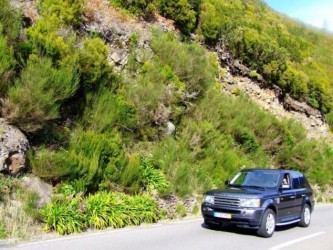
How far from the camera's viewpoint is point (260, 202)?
1088 cm

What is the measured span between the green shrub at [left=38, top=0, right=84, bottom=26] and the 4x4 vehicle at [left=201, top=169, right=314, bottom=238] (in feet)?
31.5

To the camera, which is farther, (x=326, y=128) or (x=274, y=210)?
(x=326, y=128)

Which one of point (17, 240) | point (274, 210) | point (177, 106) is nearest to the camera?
point (17, 240)

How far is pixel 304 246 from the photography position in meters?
9.98

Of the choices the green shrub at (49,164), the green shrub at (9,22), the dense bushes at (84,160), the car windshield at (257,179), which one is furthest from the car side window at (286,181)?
the green shrub at (9,22)

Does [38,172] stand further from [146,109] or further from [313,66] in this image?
[313,66]

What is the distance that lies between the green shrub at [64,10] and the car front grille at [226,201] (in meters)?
9.70

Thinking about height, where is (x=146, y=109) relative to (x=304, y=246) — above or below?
above

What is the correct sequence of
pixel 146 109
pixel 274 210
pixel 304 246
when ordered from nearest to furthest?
pixel 304 246 → pixel 274 210 → pixel 146 109

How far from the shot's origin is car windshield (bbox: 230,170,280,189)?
12.2 meters

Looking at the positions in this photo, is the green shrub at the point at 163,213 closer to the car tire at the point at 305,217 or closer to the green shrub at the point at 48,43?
the car tire at the point at 305,217

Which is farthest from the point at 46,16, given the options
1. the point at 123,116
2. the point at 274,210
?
the point at 274,210

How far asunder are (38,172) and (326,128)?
26.8m

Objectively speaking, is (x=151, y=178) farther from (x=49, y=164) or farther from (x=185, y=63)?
(x=185, y=63)
